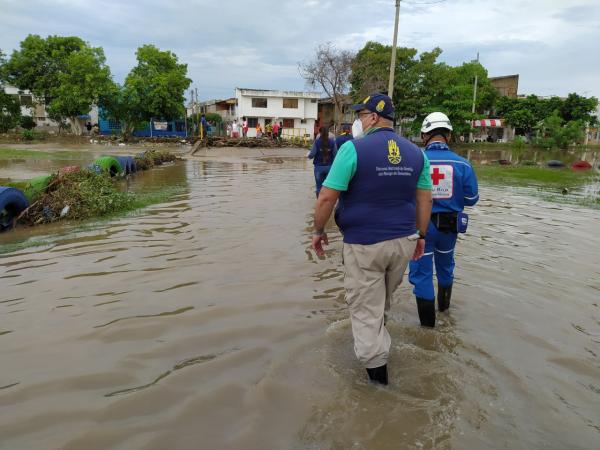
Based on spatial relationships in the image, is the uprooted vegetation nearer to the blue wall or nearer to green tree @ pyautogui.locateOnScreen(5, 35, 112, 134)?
green tree @ pyautogui.locateOnScreen(5, 35, 112, 134)

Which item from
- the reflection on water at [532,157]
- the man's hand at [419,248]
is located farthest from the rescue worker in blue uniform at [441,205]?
the reflection on water at [532,157]

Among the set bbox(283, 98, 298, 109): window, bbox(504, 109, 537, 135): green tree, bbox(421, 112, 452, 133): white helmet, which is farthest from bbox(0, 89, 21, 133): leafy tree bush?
bbox(504, 109, 537, 135): green tree

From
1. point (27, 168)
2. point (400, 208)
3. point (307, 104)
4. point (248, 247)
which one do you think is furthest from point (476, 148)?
point (400, 208)

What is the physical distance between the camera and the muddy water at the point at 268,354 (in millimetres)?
2672

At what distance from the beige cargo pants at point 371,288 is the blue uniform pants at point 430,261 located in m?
0.91

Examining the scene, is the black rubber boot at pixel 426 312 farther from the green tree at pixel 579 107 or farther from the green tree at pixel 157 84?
the green tree at pixel 579 107

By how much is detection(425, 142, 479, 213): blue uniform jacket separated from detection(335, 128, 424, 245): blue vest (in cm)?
103

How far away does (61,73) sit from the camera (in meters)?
37.3

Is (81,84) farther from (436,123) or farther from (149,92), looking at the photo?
(436,123)

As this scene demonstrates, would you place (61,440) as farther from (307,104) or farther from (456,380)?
(307,104)

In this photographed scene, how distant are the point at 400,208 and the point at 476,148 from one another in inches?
1680

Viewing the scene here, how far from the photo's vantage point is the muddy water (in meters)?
2.67

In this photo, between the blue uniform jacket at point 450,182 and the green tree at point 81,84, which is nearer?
the blue uniform jacket at point 450,182

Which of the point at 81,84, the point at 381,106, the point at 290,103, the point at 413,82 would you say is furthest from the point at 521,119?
the point at 381,106
